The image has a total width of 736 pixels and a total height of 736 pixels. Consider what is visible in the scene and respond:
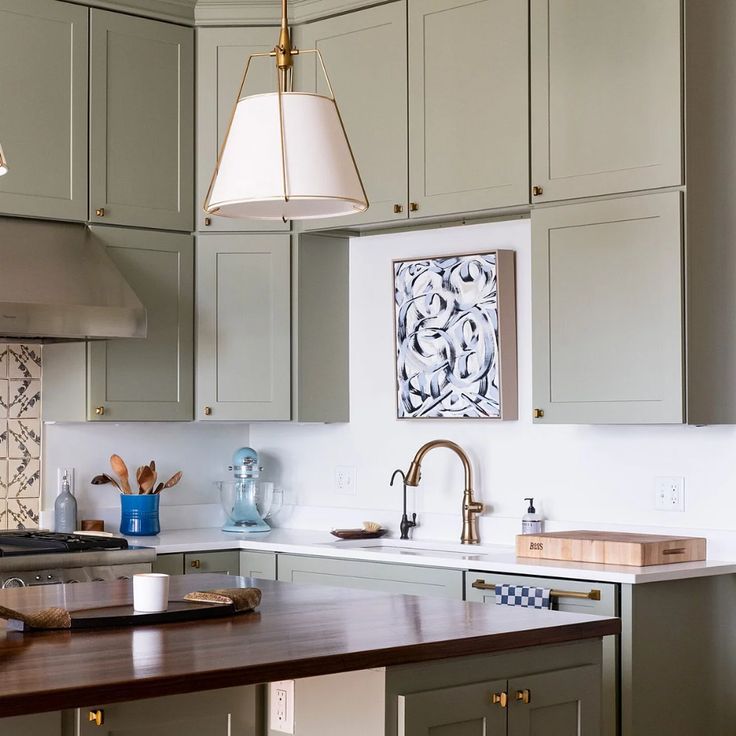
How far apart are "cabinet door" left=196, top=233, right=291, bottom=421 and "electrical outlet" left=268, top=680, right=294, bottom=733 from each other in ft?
7.87

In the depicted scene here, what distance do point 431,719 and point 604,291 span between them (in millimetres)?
1982

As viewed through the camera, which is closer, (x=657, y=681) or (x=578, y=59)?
(x=657, y=681)

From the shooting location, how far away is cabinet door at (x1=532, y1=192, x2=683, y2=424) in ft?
12.2

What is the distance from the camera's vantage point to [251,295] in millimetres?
4832

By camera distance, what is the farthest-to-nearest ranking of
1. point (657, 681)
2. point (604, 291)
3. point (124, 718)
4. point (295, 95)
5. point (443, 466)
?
point (443, 466), point (604, 291), point (657, 681), point (295, 95), point (124, 718)

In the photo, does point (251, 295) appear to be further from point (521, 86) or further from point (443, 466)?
point (521, 86)

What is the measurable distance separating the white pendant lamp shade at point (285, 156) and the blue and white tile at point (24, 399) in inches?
100

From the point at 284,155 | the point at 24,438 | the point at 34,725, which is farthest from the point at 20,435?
the point at 34,725

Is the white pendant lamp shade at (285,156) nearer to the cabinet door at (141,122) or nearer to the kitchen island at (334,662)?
the kitchen island at (334,662)

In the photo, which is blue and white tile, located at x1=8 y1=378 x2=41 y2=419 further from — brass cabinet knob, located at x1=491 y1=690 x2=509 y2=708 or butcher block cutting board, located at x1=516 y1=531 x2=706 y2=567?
brass cabinet knob, located at x1=491 y1=690 x2=509 y2=708


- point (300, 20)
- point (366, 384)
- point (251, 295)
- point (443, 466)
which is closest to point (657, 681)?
point (443, 466)

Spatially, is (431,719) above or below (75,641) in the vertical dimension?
below

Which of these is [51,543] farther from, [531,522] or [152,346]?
[531,522]

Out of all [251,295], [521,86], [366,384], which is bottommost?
[366,384]
